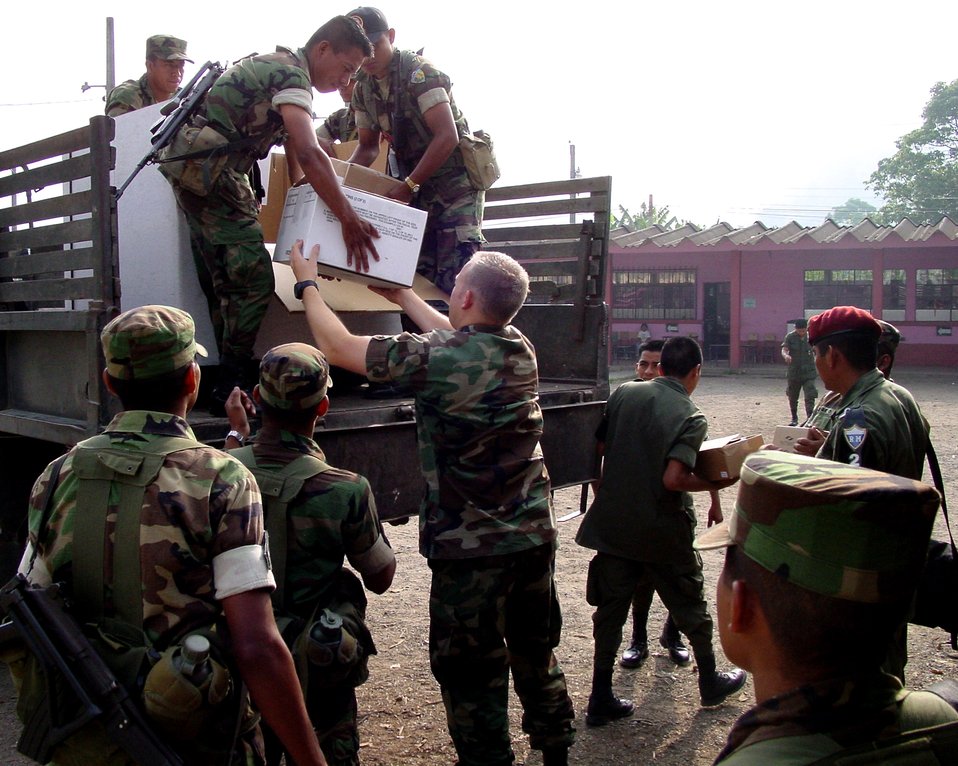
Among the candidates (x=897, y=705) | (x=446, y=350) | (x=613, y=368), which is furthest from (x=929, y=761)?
(x=613, y=368)

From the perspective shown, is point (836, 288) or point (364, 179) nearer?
point (364, 179)

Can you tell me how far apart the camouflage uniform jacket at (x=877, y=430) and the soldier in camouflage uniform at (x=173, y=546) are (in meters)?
1.90

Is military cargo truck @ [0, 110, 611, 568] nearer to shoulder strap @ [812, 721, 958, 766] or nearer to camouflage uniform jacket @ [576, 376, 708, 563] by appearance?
camouflage uniform jacket @ [576, 376, 708, 563]

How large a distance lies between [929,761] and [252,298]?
8.91 feet

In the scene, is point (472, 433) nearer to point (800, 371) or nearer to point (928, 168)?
point (800, 371)

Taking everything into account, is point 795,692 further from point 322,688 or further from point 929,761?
point 322,688

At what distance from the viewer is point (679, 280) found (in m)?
24.8

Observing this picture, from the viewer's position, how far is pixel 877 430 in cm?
283

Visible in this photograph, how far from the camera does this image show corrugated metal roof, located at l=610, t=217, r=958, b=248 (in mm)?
20844

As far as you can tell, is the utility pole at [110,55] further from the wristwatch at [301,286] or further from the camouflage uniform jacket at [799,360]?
the wristwatch at [301,286]

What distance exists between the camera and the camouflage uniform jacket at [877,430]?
2.83m

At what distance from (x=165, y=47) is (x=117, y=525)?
3939 millimetres

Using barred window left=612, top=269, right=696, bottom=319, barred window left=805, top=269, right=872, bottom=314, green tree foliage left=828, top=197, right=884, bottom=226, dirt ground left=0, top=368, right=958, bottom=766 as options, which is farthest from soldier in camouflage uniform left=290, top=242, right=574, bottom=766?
green tree foliage left=828, top=197, right=884, bottom=226

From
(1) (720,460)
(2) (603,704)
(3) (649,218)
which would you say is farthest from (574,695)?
(3) (649,218)
